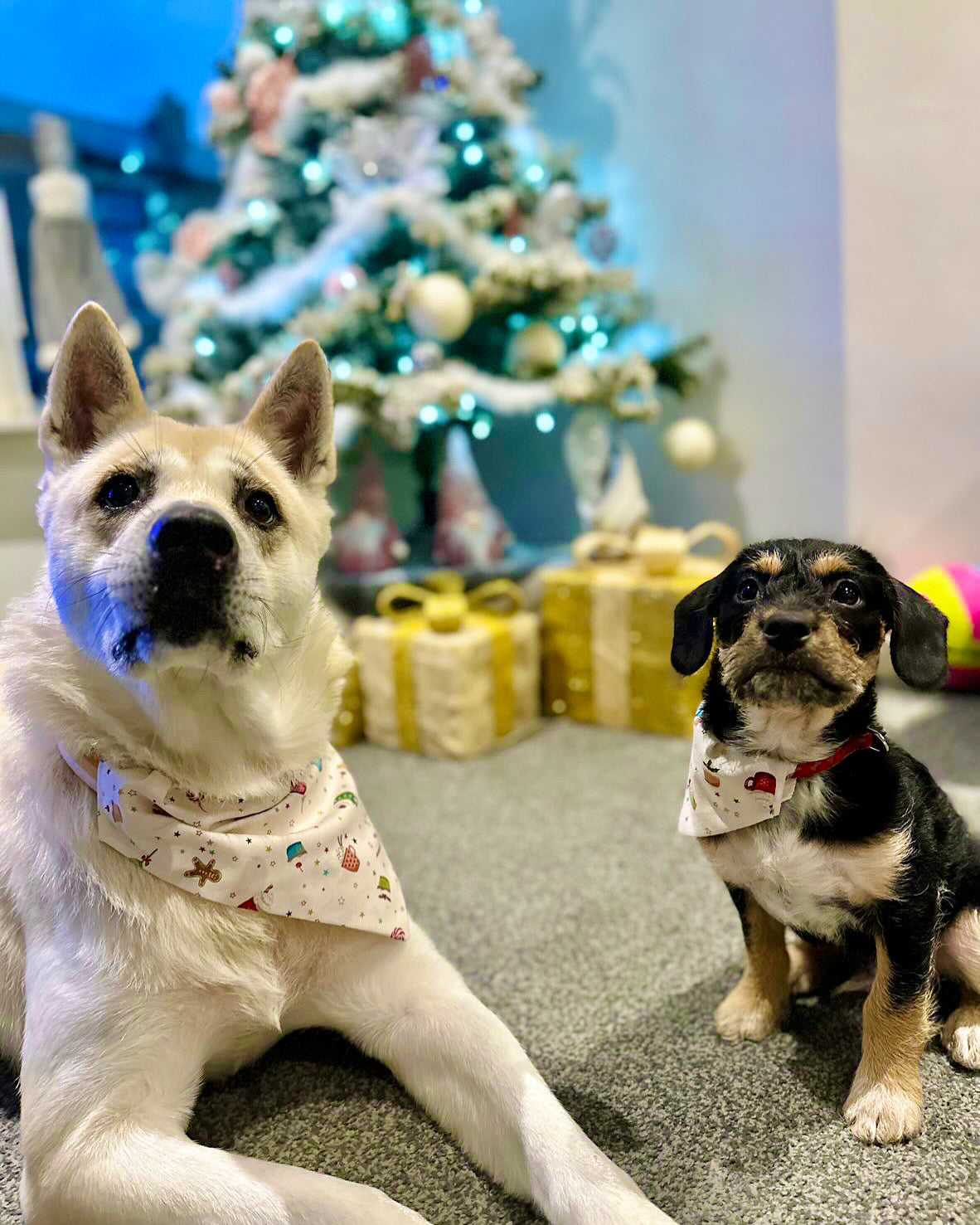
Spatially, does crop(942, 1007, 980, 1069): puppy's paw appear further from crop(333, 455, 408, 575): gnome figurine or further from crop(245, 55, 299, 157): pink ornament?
crop(245, 55, 299, 157): pink ornament

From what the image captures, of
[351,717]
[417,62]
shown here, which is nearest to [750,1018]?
[351,717]

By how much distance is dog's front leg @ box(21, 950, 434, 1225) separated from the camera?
0.82 metres

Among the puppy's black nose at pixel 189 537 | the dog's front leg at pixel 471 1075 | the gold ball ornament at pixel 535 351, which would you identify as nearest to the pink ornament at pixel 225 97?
the gold ball ornament at pixel 535 351

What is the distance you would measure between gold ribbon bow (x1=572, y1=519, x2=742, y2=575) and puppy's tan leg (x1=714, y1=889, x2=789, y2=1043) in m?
1.20

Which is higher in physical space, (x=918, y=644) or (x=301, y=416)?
(x=301, y=416)

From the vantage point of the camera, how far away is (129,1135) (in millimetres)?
848

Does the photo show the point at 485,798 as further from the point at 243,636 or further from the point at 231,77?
the point at 231,77

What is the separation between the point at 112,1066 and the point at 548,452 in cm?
292

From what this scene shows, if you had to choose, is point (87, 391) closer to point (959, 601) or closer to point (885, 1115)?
point (885, 1115)

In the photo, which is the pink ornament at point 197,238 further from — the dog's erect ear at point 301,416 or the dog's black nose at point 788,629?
the dog's black nose at point 788,629

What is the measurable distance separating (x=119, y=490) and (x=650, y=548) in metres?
1.62

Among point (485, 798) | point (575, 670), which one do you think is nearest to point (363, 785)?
point (485, 798)

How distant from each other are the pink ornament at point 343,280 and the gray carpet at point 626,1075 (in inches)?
60.4

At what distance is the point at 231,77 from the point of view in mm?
2781
